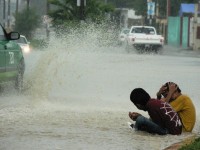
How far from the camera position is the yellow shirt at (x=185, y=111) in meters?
11.1

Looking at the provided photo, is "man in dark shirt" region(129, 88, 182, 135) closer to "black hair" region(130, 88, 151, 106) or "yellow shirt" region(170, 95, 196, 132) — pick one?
"black hair" region(130, 88, 151, 106)

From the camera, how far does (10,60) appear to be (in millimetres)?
16312

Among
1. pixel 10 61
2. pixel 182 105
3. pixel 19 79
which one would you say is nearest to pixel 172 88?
pixel 182 105

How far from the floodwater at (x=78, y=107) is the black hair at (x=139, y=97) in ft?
1.57

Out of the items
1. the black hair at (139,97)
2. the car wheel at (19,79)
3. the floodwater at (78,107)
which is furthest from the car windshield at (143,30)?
the black hair at (139,97)

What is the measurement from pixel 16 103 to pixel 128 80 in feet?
24.4

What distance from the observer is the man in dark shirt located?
35.1ft

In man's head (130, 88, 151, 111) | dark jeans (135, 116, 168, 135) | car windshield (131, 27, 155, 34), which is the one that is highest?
man's head (130, 88, 151, 111)

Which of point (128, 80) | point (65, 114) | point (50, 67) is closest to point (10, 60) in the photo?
point (50, 67)

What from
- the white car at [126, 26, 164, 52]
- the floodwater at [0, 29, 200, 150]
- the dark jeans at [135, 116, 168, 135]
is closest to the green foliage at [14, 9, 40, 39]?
the white car at [126, 26, 164, 52]

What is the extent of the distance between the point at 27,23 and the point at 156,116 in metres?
58.5

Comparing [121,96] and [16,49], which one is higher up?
[16,49]

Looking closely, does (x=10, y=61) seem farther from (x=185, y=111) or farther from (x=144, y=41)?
(x=144, y=41)

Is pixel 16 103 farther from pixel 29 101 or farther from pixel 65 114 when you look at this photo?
pixel 65 114
